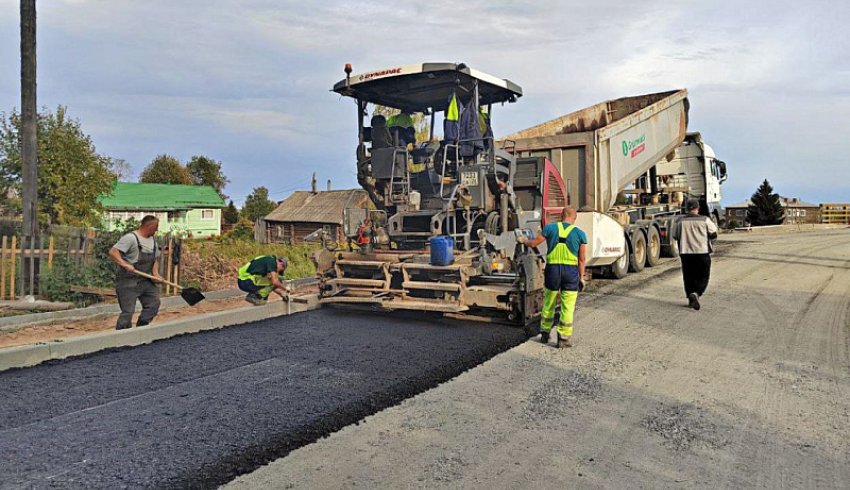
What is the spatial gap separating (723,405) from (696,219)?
4.33 metres

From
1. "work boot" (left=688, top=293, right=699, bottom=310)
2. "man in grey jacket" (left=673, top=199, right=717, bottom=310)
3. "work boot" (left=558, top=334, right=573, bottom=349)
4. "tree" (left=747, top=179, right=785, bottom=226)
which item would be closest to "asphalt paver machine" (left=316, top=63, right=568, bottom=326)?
"work boot" (left=558, top=334, right=573, bottom=349)

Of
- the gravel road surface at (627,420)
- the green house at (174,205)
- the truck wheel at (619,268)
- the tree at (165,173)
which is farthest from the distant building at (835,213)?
the tree at (165,173)

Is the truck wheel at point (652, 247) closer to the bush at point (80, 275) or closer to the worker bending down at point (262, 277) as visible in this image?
the worker bending down at point (262, 277)

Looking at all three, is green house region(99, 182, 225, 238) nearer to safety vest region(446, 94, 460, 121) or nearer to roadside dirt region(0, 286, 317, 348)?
roadside dirt region(0, 286, 317, 348)

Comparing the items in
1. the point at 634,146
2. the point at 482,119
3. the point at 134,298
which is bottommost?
the point at 134,298

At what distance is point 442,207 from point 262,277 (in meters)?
2.37

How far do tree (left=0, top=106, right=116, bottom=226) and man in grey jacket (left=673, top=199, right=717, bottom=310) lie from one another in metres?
14.3

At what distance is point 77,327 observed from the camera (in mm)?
8516

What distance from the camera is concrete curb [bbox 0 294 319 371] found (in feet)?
17.0

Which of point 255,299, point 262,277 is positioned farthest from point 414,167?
point 255,299

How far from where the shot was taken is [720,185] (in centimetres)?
1833

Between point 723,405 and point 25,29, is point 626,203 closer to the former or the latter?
point 723,405

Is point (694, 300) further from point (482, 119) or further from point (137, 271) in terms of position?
point (137, 271)

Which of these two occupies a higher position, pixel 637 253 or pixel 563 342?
pixel 637 253
